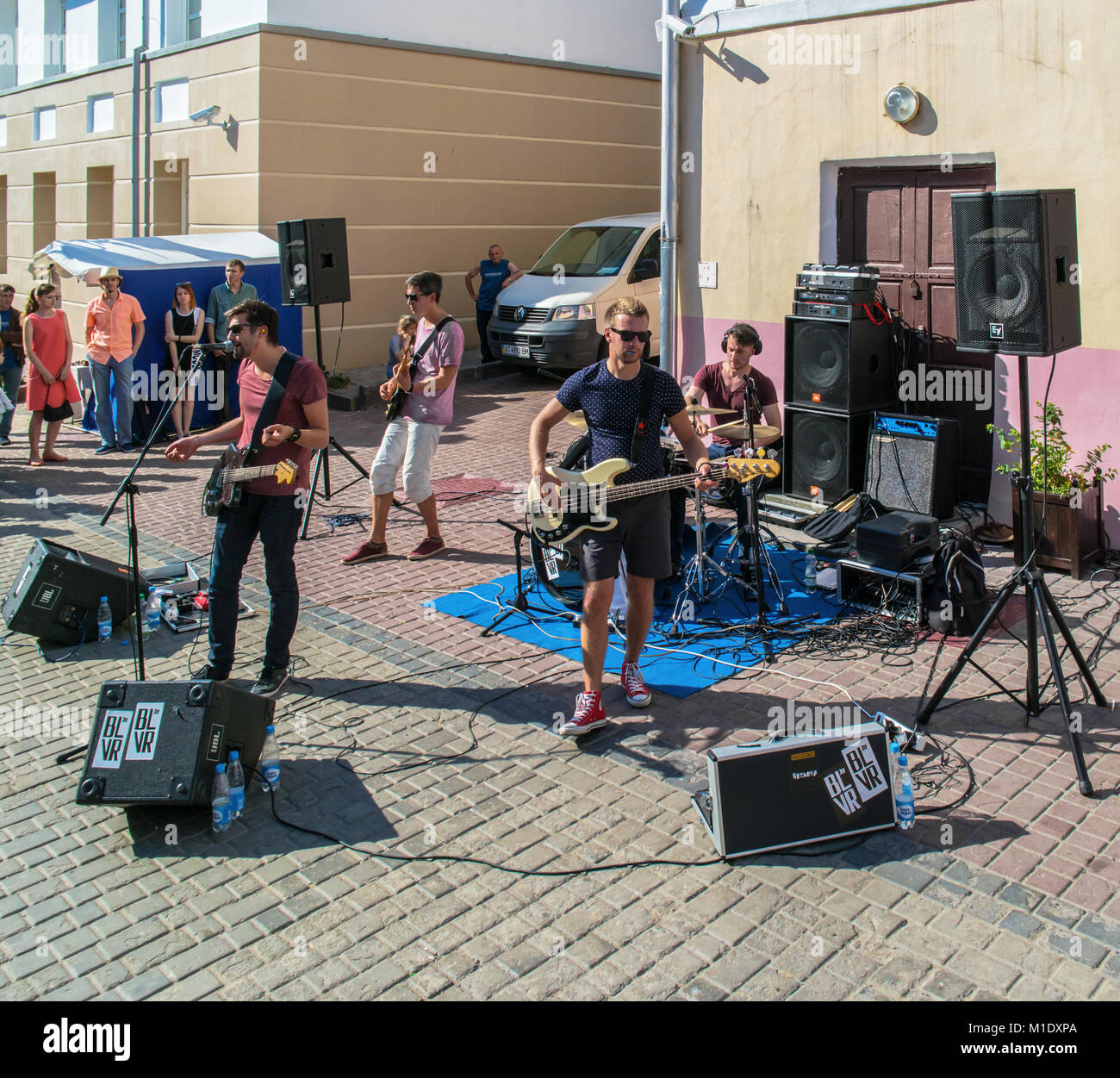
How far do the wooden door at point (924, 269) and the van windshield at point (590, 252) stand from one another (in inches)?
219

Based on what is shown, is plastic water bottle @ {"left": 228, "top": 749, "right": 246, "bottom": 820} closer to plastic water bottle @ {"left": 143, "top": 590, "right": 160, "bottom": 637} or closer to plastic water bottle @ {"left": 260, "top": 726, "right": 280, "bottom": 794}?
plastic water bottle @ {"left": 260, "top": 726, "right": 280, "bottom": 794}

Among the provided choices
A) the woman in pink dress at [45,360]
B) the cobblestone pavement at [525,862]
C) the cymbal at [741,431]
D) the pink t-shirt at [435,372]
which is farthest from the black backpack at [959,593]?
the woman in pink dress at [45,360]

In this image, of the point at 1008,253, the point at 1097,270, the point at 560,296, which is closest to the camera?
the point at 1008,253

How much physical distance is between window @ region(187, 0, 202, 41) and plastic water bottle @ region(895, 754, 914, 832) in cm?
1567

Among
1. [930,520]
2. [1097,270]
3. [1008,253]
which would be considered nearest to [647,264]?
[1097,270]

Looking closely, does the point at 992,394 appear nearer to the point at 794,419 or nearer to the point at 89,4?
the point at 794,419

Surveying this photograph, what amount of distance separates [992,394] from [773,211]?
249 centimetres

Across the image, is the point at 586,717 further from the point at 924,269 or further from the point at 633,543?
the point at 924,269

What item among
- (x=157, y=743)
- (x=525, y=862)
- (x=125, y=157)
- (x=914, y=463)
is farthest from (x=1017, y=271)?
(x=125, y=157)

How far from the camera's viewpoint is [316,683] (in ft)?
21.6

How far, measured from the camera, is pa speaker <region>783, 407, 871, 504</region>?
923 centimetres

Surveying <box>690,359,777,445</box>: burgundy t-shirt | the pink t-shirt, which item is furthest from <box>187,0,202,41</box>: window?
<box>690,359,777,445</box>: burgundy t-shirt

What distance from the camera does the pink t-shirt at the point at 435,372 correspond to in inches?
332
